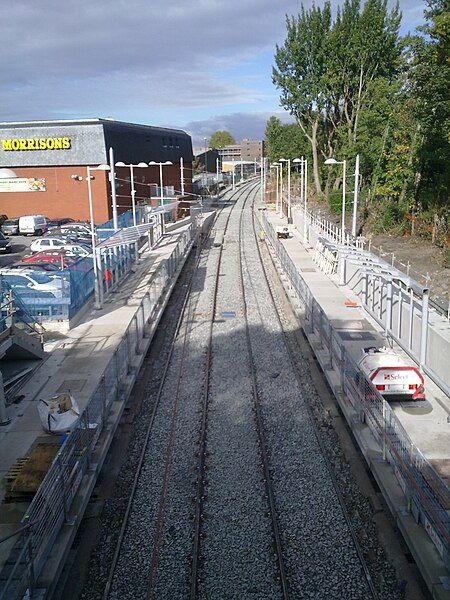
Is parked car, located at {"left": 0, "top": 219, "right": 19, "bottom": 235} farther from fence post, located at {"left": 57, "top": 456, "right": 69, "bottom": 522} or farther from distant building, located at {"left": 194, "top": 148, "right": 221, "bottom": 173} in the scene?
distant building, located at {"left": 194, "top": 148, "right": 221, "bottom": 173}

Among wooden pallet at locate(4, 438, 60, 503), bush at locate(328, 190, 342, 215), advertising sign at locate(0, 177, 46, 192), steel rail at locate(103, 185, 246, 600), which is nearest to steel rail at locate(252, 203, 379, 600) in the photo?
steel rail at locate(103, 185, 246, 600)

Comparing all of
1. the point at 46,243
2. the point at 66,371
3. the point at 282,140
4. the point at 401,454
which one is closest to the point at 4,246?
the point at 46,243

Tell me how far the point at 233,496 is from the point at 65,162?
134 ft

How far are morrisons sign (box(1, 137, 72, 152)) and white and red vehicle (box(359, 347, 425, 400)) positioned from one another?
3842 centimetres

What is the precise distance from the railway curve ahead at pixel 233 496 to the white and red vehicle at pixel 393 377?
5.67 ft

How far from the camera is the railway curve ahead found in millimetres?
8609

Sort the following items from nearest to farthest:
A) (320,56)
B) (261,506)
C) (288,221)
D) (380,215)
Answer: (261,506) → (380,215) → (288,221) → (320,56)

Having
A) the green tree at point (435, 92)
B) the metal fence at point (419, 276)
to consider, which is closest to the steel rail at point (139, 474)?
the metal fence at point (419, 276)

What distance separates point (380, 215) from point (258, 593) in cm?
3501

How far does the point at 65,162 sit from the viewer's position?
4722 cm

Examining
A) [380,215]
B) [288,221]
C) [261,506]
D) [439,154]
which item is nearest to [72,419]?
[261,506]

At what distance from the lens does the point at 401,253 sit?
1224 inches

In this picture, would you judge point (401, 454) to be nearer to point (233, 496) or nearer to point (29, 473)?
point (233, 496)

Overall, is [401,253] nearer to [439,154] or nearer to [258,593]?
[439,154]
